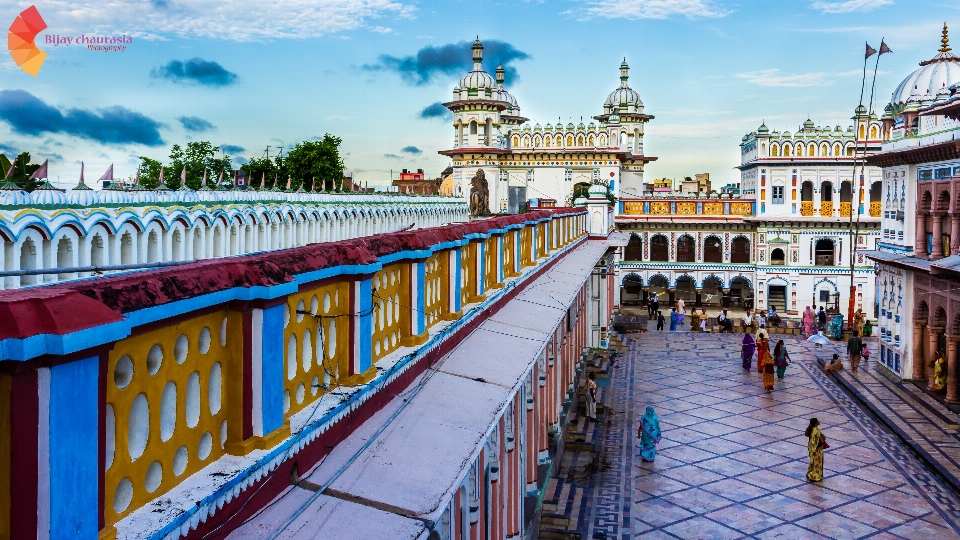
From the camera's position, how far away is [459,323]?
5.46m

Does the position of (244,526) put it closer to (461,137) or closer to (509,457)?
(509,457)

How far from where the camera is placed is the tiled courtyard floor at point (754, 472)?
9.87m

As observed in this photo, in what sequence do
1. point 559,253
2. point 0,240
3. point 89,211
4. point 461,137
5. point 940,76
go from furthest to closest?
1. point 461,137
2. point 940,76
3. point 559,253
4. point 89,211
5. point 0,240

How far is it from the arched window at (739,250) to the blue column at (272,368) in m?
32.7

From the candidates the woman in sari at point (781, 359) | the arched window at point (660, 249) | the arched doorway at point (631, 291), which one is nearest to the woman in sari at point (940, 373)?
the woman in sari at point (781, 359)

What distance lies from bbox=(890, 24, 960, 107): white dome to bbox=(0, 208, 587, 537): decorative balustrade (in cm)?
2300

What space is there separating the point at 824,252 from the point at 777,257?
1.82 meters

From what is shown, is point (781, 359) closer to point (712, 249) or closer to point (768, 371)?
point (768, 371)

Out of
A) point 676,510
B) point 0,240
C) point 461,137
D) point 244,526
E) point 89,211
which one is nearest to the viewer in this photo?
point 244,526

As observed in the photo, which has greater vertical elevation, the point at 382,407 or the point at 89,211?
the point at 89,211

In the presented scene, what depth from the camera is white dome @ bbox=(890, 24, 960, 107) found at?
22.3 m

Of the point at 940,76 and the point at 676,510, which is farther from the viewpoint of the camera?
the point at 940,76

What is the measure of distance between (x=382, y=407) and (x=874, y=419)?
1403 cm

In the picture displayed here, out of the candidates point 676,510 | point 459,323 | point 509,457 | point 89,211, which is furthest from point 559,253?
point 89,211
